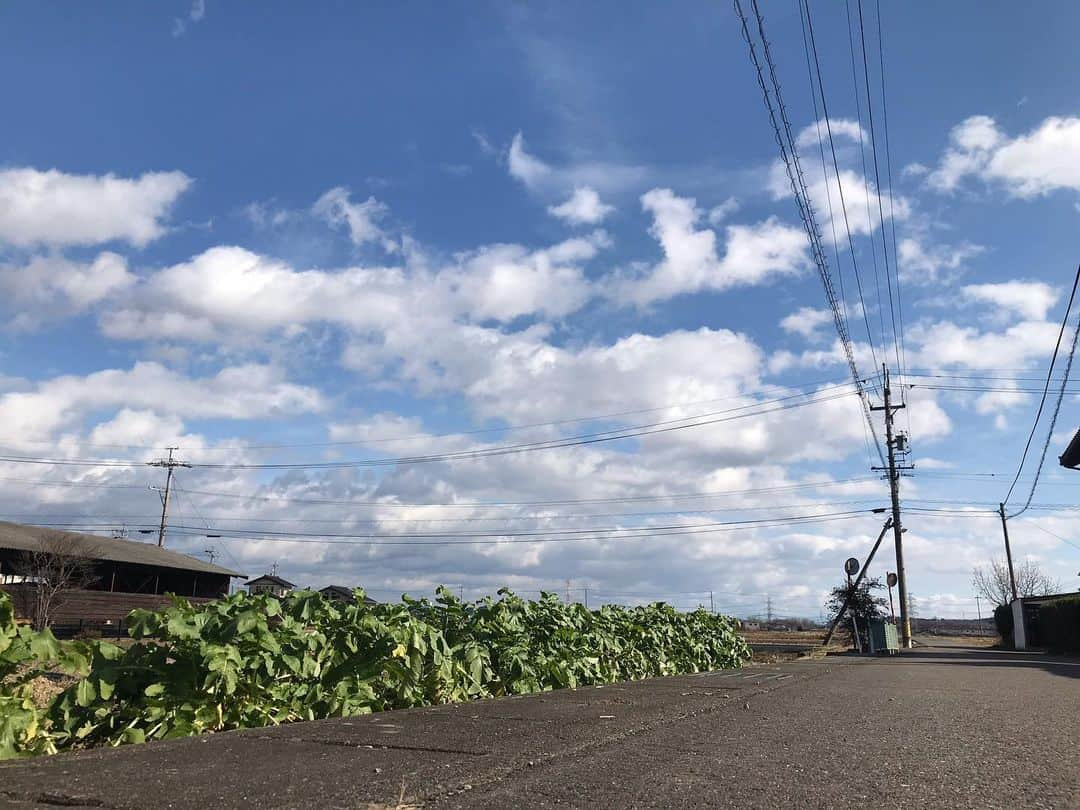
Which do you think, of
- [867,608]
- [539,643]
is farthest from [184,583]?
[539,643]

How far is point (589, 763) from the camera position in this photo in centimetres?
324

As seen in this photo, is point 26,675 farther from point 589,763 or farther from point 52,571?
point 52,571

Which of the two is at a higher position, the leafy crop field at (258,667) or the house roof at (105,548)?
the house roof at (105,548)

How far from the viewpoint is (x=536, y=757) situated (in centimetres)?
328

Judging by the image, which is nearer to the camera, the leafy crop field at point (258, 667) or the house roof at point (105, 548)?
the leafy crop field at point (258, 667)

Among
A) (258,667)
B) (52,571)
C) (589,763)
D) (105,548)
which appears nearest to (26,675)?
(258,667)

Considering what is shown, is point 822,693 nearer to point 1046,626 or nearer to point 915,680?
Answer: point 915,680

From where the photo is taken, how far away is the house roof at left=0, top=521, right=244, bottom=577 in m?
33.6

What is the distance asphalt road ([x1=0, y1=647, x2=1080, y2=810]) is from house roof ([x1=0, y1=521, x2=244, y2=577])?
33639mm

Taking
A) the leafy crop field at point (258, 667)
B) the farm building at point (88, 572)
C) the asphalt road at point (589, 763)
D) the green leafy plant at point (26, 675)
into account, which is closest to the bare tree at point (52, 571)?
the farm building at point (88, 572)

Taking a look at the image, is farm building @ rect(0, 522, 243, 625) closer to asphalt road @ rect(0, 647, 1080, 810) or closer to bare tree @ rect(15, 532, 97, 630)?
bare tree @ rect(15, 532, 97, 630)

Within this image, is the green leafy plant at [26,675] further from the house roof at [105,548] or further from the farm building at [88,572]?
the house roof at [105,548]

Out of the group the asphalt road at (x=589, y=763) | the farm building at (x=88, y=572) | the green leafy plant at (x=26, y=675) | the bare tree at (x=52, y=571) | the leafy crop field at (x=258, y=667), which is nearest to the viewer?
the asphalt road at (x=589, y=763)

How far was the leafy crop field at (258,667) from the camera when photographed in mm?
4266
